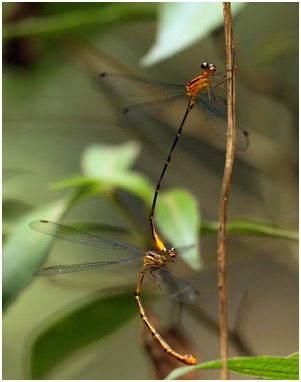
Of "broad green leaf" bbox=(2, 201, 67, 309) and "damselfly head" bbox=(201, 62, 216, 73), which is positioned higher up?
"damselfly head" bbox=(201, 62, 216, 73)

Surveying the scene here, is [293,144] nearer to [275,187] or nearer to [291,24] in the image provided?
[275,187]

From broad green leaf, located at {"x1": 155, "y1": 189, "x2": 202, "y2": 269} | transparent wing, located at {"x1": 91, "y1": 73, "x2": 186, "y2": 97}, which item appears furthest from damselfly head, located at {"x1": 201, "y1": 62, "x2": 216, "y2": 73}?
broad green leaf, located at {"x1": 155, "y1": 189, "x2": 202, "y2": 269}

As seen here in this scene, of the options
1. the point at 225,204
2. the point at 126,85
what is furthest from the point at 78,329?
the point at 225,204

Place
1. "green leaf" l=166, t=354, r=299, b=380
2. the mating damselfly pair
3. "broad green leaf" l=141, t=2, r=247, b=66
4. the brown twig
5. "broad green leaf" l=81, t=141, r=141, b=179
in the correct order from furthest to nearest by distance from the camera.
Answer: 1. "broad green leaf" l=81, t=141, r=141, b=179
2. "broad green leaf" l=141, t=2, r=247, b=66
3. the mating damselfly pair
4. "green leaf" l=166, t=354, r=299, b=380
5. the brown twig

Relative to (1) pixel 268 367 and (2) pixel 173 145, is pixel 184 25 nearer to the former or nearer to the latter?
(2) pixel 173 145

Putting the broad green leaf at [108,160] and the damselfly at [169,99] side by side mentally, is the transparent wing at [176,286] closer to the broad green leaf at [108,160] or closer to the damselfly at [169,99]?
the damselfly at [169,99]

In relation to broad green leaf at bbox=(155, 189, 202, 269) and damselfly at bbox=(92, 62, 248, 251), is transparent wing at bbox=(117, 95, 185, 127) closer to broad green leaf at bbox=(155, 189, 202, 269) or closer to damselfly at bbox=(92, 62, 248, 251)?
damselfly at bbox=(92, 62, 248, 251)

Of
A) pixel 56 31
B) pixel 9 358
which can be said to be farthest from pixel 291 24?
pixel 9 358
